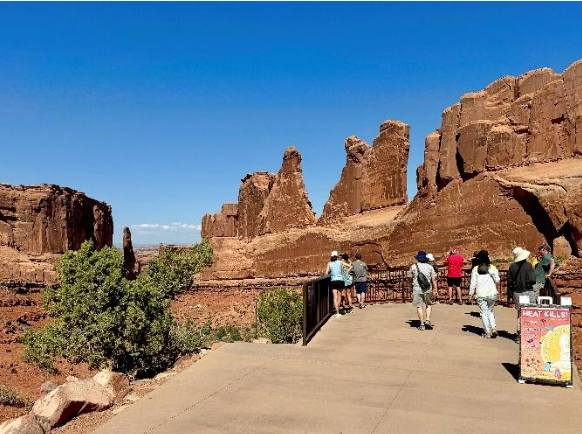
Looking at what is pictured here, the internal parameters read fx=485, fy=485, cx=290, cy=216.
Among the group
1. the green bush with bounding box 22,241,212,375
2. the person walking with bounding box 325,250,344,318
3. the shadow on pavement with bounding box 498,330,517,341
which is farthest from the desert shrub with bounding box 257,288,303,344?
the shadow on pavement with bounding box 498,330,517,341

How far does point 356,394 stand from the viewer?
21.4 ft

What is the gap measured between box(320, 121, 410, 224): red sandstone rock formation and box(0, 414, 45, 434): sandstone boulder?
53.1 m

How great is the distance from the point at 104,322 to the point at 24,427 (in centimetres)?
1152

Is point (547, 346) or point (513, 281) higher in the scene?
point (513, 281)

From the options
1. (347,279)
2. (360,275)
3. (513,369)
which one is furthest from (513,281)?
(360,275)

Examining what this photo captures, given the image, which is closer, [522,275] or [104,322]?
[522,275]

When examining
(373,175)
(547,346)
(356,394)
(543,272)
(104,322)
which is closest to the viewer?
(356,394)

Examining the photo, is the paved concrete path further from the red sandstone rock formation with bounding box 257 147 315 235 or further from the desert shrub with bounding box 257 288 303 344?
the red sandstone rock formation with bounding box 257 147 315 235

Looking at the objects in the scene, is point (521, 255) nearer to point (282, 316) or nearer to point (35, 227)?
point (282, 316)

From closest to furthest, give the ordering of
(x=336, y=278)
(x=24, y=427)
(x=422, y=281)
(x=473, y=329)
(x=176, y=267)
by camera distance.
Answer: (x=24, y=427) < (x=422, y=281) < (x=473, y=329) < (x=336, y=278) < (x=176, y=267)

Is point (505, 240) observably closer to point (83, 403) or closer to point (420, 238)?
point (420, 238)

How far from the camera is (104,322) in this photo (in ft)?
54.7

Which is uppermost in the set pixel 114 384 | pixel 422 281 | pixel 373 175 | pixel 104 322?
pixel 373 175

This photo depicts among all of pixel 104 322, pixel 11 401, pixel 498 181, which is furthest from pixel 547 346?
pixel 498 181
